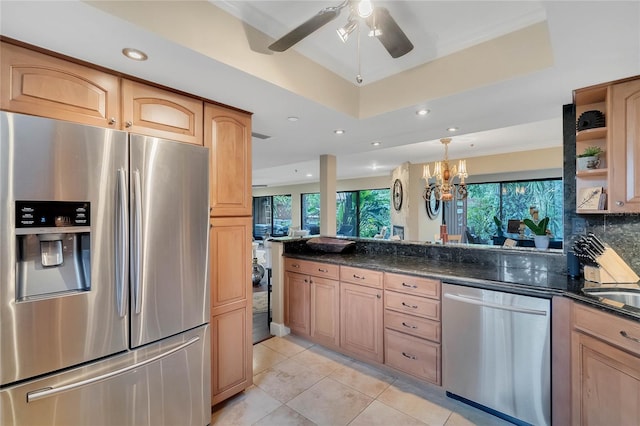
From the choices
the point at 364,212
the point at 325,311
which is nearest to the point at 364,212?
the point at 364,212

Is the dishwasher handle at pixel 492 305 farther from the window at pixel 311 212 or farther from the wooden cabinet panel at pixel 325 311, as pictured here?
the window at pixel 311 212

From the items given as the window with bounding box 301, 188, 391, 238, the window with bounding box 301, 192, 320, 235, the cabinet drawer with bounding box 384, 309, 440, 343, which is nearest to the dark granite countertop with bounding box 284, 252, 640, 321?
the cabinet drawer with bounding box 384, 309, 440, 343

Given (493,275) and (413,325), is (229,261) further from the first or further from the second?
(493,275)

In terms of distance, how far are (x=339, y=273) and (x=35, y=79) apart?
2389 mm

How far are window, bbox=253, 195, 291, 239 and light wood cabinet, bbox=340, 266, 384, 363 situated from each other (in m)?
8.36

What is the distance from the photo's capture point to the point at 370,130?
2.76 meters

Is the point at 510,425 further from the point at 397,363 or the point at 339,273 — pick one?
the point at 339,273

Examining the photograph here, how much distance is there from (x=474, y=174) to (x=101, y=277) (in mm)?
6055

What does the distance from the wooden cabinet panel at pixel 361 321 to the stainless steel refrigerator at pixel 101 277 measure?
4.27ft

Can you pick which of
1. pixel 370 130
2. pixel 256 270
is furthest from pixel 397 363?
pixel 256 270

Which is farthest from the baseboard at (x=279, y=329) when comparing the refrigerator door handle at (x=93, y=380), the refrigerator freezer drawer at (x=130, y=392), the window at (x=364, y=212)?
the window at (x=364, y=212)

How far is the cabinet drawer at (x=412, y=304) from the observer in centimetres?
217

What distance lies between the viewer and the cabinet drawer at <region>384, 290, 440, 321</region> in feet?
7.11

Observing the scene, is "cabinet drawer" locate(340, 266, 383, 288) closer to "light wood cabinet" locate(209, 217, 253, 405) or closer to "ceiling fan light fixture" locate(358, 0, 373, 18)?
"light wood cabinet" locate(209, 217, 253, 405)
